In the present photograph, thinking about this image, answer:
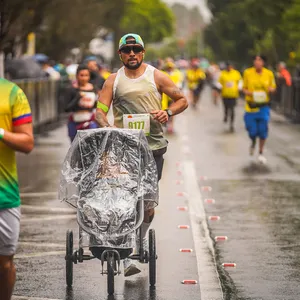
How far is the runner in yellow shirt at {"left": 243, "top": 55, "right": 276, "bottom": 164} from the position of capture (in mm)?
17531

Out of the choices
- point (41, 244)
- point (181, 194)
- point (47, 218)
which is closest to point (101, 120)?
point (41, 244)

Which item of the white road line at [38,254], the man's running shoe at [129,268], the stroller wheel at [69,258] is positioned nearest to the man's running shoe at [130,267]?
the man's running shoe at [129,268]

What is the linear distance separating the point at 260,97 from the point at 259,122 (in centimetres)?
53

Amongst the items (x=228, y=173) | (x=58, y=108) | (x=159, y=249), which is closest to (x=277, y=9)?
(x=58, y=108)

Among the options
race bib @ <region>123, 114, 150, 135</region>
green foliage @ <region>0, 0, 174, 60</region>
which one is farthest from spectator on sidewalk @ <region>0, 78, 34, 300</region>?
green foliage @ <region>0, 0, 174, 60</region>

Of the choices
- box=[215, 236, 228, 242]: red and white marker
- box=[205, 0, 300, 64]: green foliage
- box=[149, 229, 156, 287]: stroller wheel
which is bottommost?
box=[205, 0, 300, 64]: green foliage

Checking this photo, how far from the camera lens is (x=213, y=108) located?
39.9 metres

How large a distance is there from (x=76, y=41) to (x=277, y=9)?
10.5 m

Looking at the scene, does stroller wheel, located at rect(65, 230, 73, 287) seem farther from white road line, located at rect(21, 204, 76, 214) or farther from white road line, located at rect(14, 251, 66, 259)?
white road line, located at rect(21, 204, 76, 214)

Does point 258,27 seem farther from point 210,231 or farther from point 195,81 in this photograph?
point 210,231

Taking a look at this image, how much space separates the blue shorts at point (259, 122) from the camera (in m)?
17.7

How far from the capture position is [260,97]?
17547mm

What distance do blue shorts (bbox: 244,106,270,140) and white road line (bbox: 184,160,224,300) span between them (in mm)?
3589

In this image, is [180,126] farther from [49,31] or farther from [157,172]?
[49,31]
